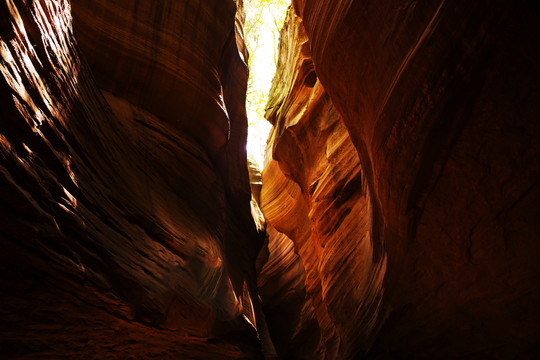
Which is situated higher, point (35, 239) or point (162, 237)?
point (162, 237)

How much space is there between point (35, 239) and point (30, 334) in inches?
46.0

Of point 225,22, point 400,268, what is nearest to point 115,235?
point 400,268

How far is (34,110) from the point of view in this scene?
2.98 meters

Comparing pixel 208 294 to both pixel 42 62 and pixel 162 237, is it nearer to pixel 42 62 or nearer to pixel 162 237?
pixel 162 237

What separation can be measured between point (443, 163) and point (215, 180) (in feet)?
15.4

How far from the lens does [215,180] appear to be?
25.3 ft

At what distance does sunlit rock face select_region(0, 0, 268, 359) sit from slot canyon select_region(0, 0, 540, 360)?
24 millimetres

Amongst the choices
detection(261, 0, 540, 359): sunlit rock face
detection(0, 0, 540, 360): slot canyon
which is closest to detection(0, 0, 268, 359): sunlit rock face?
detection(0, 0, 540, 360): slot canyon

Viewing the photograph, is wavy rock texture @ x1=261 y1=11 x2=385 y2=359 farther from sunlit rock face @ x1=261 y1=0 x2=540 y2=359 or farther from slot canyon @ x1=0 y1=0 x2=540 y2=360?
sunlit rock face @ x1=261 y1=0 x2=540 y2=359

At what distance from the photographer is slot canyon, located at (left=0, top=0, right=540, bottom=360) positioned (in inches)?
125

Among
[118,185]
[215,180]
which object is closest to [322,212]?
[215,180]

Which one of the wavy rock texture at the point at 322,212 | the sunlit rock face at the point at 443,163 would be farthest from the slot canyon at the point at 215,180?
the wavy rock texture at the point at 322,212

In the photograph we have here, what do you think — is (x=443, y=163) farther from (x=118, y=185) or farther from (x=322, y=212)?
(x=322, y=212)

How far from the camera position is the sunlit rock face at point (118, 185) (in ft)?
9.62
